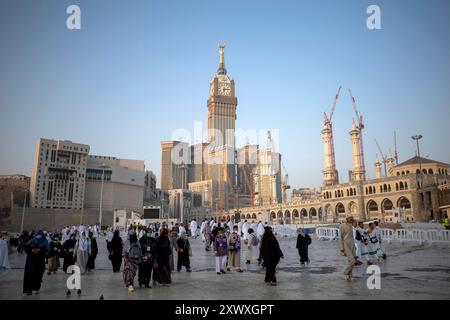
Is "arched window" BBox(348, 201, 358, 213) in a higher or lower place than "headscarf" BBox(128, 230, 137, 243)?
higher

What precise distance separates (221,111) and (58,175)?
11124 cm

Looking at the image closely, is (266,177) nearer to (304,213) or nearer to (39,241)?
(304,213)

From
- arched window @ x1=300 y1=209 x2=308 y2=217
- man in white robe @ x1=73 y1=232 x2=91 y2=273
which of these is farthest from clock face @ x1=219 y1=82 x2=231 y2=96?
man in white robe @ x1=73 y1=232 x2=91 y2=273

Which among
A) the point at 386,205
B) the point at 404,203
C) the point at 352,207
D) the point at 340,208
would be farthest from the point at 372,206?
the point at 340,208

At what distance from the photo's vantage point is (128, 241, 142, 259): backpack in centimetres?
806

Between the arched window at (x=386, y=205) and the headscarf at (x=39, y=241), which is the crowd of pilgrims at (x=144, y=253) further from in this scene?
the arched window at (x=386, y=205)

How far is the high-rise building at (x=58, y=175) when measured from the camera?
8012cm

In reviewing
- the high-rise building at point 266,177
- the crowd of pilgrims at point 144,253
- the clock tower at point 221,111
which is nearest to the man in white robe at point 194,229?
the crowd of pilgrims at point 144,253

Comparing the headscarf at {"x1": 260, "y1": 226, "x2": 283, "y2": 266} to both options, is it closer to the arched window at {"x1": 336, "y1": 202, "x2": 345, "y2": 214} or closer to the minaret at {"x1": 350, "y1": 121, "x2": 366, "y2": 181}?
the arched window at {"x1": 336, "y1": 202, "x2": 345, "y2": 214}

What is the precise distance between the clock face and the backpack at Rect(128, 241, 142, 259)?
181140 mm
